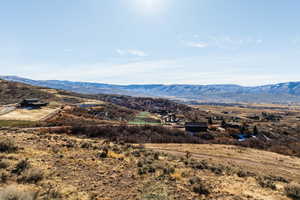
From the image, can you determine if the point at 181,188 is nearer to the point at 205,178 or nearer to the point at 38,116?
the point at 205,178

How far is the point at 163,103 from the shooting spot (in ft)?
483

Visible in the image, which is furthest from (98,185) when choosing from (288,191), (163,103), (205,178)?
(163,103)

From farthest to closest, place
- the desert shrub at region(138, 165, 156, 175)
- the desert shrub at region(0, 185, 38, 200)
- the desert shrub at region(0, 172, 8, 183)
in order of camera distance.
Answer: the desert shrub at region(138, 165, 156, 175) → the desert shrub at region(0, 172, 8, 183) → the desert shrub at region(0, 185, 38, 200)

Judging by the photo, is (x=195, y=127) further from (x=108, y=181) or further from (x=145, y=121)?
(x=108, y=181)

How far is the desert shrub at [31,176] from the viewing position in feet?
32.2

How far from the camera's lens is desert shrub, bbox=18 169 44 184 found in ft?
32.2

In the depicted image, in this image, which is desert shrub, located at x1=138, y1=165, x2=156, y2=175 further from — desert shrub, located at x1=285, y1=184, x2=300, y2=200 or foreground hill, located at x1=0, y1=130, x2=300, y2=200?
desert shrub, located at x1=285, y1=184, x2=300, y2=200

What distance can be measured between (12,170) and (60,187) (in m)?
3.68

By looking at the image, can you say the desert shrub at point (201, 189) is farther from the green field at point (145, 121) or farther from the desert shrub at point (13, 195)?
the green field at point (145, 121)

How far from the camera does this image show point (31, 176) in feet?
32.9

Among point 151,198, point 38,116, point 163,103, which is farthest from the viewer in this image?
point 163,103

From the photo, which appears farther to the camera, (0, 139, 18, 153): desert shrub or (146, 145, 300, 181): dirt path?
(146, 145, 300, 181): dirt path

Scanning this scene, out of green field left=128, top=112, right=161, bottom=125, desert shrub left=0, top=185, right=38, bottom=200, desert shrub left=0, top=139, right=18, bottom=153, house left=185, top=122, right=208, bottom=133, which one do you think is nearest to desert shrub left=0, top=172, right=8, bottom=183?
desert shrub left=0, top=185, right=38, bottom=200

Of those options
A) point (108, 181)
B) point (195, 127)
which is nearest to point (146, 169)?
point (108, 181)
